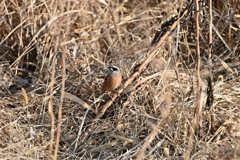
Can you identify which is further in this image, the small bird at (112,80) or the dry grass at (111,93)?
the small bird at (112,80)

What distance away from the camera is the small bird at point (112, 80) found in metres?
3.32

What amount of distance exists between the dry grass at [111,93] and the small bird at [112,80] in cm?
12

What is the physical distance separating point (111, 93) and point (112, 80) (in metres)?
0.29

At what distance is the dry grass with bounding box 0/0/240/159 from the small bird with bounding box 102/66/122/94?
122 millimetres

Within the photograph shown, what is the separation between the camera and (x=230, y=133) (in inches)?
113

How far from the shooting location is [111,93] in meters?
3.55

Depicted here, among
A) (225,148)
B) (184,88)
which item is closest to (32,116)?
(184,88)

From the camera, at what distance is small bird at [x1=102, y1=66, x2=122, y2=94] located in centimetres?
332

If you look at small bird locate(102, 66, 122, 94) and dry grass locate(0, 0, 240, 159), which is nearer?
dry grass locate(0, 0, 240, 159)

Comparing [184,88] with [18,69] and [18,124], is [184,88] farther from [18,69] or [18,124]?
[18,69]

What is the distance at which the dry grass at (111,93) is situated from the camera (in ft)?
9.20

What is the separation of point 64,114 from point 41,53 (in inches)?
46.9

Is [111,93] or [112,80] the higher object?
[112,80]

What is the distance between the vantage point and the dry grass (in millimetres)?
2805
